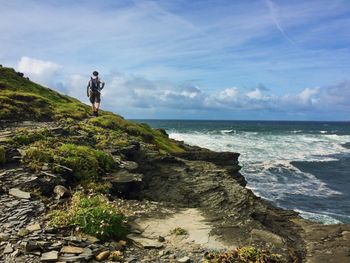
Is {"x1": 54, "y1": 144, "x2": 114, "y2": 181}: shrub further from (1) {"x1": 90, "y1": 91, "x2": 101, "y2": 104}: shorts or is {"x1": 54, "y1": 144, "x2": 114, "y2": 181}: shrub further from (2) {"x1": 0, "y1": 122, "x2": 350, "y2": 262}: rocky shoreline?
(1) {"x1": 90, "y1": 91, "x2": 101, "y2": 104}: shorts

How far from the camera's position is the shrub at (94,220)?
34.9 feet

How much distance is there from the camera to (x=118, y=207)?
42.2 feet

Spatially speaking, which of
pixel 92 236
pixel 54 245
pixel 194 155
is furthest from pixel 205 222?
pixel 194 155

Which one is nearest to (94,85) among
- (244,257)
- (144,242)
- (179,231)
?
(179,231)

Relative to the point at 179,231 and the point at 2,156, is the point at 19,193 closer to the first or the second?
the point at 2,156

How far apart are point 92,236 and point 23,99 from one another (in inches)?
626

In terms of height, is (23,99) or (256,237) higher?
(23,99)

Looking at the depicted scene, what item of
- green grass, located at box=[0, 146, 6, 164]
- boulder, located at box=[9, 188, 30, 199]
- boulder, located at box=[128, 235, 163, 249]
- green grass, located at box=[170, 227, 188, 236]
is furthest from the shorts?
boulder, located at box=[128, 235, 163, 249]

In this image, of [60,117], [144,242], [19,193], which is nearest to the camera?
[144,242]

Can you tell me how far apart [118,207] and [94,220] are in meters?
2.14

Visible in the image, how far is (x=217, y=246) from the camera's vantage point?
35.2 ft

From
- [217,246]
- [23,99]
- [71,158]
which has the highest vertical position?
[23,99]

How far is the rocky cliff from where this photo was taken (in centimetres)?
1017

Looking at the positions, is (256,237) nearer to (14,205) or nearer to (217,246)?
(217,246)
